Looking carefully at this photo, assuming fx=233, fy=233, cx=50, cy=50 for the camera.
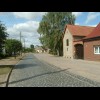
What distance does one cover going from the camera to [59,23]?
65500 millimetres

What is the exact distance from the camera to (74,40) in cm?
4853

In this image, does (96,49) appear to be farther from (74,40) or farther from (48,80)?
(48,80)

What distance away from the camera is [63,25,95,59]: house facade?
4844 centimetres

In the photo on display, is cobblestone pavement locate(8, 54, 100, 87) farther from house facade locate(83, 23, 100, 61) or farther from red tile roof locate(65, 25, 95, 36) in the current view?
red tile roof locate(65, 25, 95, 36)

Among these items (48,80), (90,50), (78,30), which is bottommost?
(48,80)

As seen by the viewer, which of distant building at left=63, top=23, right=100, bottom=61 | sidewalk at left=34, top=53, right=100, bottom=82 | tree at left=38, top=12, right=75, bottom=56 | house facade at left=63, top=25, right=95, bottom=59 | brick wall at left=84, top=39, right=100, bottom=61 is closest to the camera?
sidewalk at left=34, top=53, right=100, bottom=82

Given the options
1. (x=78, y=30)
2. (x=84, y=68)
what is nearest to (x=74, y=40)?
(x=78, y=30)

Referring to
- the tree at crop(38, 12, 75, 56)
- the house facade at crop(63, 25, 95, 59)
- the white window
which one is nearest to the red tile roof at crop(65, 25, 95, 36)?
the house facade at crop(63, 25, 95, 59)

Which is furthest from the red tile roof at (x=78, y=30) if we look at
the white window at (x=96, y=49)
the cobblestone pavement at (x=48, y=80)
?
the cobblestone pavement at (x=48, y=80)

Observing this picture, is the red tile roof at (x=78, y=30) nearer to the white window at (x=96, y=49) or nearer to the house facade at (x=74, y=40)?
the house facade at (x=74, y=40)
